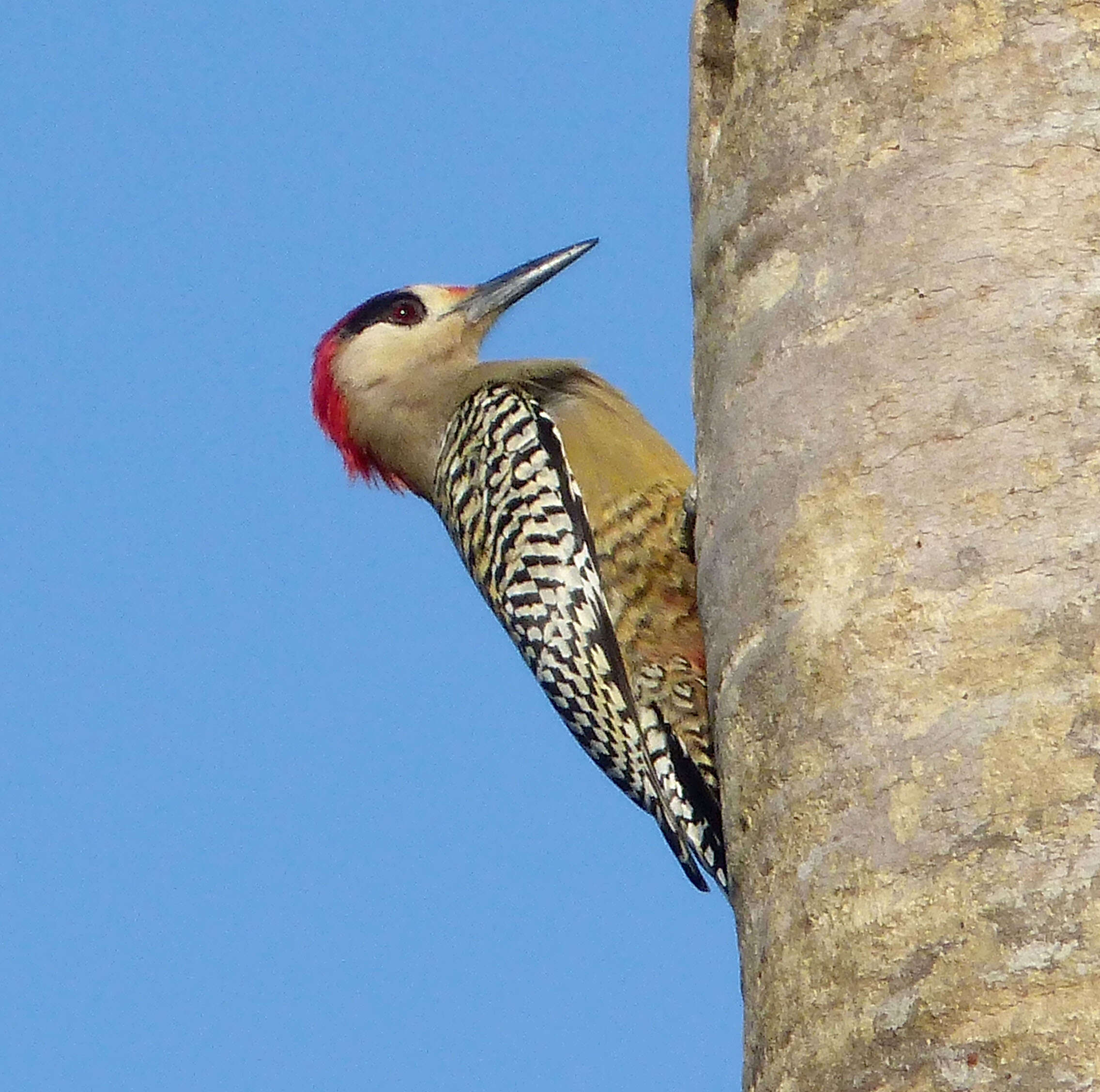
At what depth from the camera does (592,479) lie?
18.8ft

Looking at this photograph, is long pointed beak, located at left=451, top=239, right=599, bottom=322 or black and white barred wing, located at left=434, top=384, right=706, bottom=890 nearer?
black and white barred wing, located at left=434, top=384, right=706, bottom=890

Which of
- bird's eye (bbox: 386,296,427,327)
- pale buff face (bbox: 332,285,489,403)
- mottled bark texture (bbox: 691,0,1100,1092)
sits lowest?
mottled bark texture (bbox: 691,0,1100,1092)

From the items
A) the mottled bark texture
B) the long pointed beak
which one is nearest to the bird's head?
the long pointed beak

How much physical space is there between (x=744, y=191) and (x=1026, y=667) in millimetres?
1325

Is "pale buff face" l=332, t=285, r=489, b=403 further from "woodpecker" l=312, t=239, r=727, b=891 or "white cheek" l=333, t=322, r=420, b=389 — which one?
"woodpecker" l=312, t=239, r=727, b=891

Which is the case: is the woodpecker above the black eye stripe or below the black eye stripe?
below

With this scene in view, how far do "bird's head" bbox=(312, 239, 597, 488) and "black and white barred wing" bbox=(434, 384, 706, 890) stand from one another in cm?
66

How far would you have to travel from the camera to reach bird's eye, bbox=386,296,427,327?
688cm

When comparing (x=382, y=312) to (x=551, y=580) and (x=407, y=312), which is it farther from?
(x=551, y=580)

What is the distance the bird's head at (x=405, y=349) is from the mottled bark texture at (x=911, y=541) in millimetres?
2919

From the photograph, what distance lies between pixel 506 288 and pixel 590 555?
1561 millimetres

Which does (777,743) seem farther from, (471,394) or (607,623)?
(471,394)

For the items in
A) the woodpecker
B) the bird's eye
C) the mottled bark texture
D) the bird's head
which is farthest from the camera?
the bird's eye

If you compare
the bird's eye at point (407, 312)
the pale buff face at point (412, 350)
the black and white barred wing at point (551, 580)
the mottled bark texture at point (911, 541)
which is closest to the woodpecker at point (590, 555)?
the black and white barred wing at point (551, 580)
